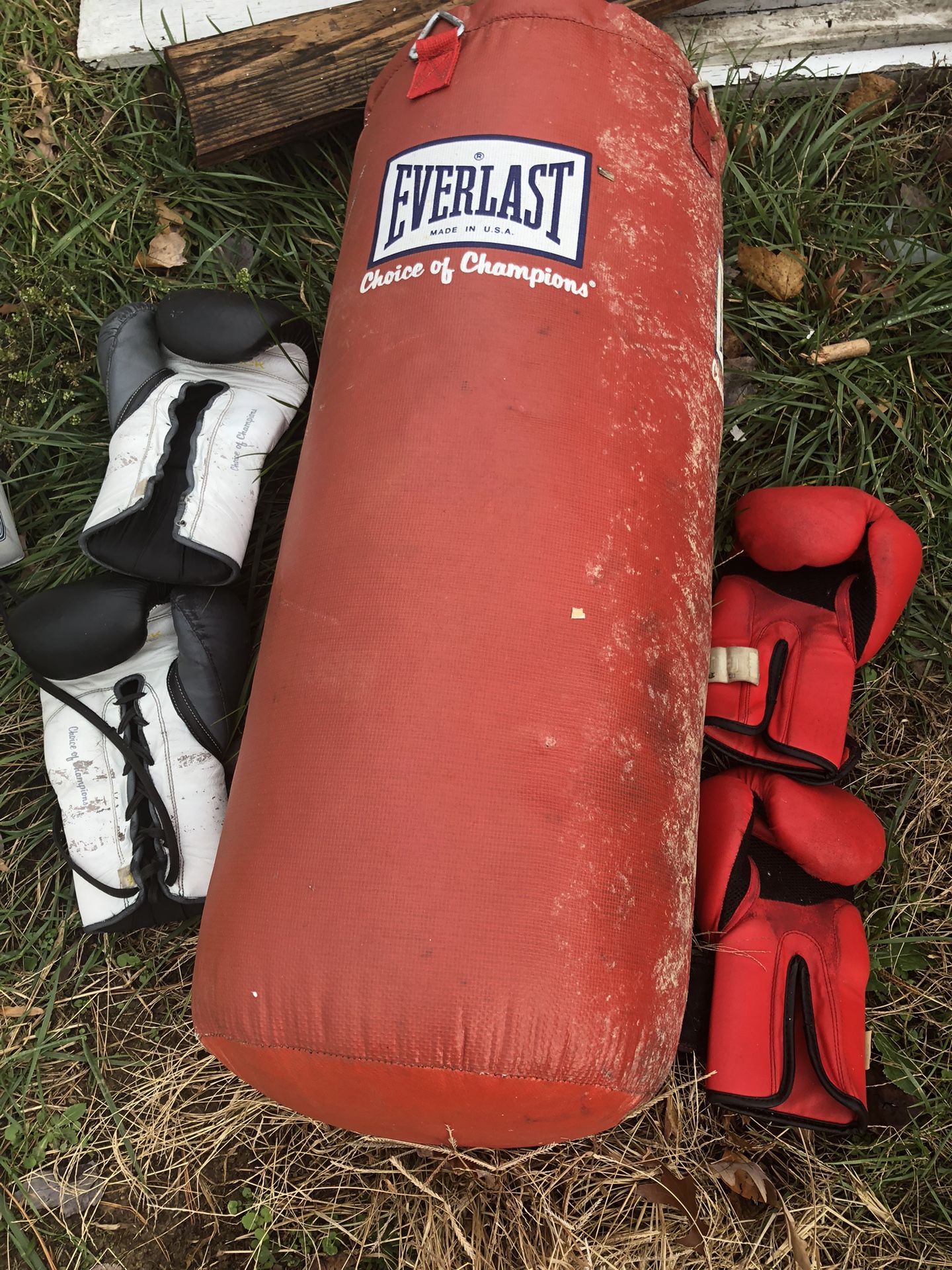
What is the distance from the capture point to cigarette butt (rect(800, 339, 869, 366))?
2240 millimetres

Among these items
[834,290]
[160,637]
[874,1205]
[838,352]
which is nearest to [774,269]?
[834,290]

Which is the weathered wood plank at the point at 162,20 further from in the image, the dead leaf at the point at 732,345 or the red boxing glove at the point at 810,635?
the red boxing glove at the point at 810,635

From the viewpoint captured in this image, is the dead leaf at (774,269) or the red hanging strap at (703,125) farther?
the dead leaf at (774,269)

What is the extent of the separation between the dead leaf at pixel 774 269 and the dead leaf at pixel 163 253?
4.84 ft

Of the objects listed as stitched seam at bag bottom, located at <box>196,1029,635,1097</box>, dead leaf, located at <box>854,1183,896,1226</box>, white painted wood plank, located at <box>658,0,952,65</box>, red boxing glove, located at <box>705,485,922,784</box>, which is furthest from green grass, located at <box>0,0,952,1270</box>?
stitched seam at bag bottom, located at <box>196,1029,635,1097</box>

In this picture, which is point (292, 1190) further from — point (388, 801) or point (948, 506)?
point (948, 506)

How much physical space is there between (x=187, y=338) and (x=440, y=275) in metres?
0.94

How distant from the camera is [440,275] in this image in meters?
1.42

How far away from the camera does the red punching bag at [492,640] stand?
121 centimetres

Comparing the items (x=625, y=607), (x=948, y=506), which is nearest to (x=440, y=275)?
(x=625, y=607)

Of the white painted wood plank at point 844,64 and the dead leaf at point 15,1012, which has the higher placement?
the white painted wood plank at point 844,64

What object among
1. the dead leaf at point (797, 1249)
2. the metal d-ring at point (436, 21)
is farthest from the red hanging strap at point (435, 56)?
the dead leaf at point (797, 1249)

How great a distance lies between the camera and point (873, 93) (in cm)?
239

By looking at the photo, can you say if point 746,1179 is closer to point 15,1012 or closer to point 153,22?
point 15,1012
